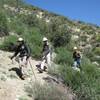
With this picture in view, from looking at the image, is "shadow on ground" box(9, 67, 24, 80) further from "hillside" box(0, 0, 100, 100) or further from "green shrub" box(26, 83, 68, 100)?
"green shrub" box(26, 83, 68, 100)

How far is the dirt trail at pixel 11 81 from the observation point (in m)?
16.2

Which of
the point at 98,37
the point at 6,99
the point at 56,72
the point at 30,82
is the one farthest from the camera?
the point at 98,37

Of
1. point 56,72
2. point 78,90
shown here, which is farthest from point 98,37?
point 78,90

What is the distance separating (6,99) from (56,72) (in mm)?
5722

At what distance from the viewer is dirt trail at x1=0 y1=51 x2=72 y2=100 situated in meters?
16.2

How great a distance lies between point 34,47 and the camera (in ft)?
82.3

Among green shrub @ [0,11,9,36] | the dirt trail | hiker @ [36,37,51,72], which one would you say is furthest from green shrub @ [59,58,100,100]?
green shrub @ [0,11,9,36]

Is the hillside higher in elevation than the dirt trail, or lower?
higher

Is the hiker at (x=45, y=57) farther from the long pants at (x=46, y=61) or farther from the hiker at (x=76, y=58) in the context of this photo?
the hiker at (x=76, y=58)

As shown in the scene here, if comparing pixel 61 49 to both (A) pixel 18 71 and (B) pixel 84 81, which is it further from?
(A) pixel 18 71

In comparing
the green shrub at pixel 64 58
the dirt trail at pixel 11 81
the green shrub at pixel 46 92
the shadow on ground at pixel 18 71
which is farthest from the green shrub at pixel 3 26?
the green shrub at pixel 46 92

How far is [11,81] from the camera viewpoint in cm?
1781

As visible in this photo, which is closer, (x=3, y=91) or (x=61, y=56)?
(x=3, y=91)

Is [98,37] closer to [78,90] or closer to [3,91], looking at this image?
[78,90]
